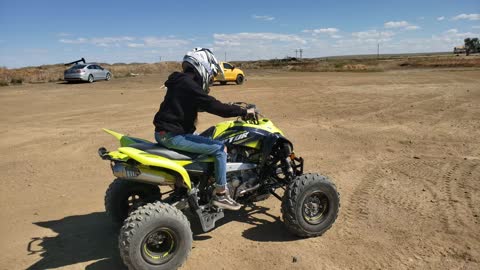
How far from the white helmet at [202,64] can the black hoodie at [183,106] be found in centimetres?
15

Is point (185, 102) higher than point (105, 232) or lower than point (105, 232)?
higher

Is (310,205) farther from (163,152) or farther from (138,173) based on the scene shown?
(138,173)

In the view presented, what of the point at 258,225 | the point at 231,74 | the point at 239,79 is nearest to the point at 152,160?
the point at 258,225

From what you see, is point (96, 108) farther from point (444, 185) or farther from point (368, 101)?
point (444, 185)

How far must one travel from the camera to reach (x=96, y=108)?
16.1 meters

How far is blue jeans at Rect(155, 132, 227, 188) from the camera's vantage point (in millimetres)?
4461

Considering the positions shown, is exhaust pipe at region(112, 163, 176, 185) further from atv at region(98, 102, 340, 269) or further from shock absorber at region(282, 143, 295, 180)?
shock absorber at region(282, 143, 295, 180)

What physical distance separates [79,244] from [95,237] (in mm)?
215

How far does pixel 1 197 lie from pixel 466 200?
661 centimetres

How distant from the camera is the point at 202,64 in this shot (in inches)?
180

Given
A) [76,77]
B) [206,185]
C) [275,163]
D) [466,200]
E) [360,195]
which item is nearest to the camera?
[206,185]

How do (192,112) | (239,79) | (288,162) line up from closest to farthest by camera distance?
(192,112), (288,162), (239,79)

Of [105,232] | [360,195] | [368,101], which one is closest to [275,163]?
[360,195]

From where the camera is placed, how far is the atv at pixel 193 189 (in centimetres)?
407
